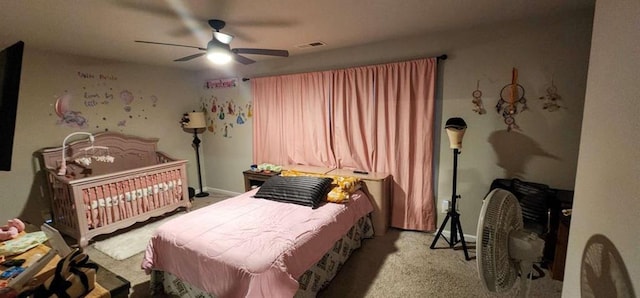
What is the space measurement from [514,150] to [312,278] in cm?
217

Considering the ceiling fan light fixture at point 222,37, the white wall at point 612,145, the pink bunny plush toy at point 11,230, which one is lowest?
the pink bunny plush toy at point 11,230

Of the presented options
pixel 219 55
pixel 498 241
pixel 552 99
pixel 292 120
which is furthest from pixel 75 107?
pixel 552 99

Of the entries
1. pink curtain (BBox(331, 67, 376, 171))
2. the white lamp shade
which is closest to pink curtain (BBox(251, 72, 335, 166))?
pink curtain (BBox(331, 67, 376, 171))

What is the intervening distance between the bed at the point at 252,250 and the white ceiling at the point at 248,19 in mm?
1616

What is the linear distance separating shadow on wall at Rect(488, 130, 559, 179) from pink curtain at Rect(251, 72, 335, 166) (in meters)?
1.79

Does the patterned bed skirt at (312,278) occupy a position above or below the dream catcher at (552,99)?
below

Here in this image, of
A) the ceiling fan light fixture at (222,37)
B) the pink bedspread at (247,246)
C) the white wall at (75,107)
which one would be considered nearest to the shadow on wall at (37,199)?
the white wall at (75,107)

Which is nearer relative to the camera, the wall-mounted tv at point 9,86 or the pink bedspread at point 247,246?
the wall-mounted tv at point 9,86

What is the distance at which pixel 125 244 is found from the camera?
114 inches

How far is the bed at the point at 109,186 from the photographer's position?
9.17 ft

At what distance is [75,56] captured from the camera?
3283 millimetres

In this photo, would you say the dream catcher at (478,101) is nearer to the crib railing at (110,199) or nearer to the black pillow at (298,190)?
the black pillow at (298,190)

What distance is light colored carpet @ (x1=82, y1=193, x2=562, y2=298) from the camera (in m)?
2.02

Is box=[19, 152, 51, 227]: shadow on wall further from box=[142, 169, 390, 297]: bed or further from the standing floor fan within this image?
the standing floor fan
